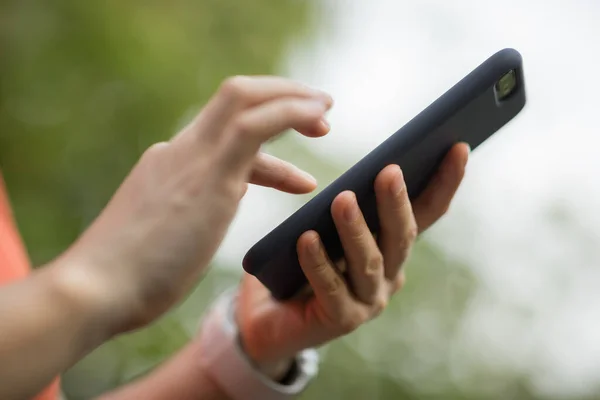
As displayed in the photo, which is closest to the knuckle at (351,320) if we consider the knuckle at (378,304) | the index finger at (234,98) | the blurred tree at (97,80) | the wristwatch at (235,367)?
the knuckle at (378,304)

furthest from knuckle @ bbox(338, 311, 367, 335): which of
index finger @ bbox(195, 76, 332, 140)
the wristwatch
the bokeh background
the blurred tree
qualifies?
the blurred tree

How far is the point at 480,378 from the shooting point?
855 millimetres

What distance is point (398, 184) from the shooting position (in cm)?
46

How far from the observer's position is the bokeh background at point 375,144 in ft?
2.76

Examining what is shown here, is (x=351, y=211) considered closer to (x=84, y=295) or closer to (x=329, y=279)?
(x=329, y=279)

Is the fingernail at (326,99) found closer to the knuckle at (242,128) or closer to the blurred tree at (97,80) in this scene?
the knuckle at (242,128)

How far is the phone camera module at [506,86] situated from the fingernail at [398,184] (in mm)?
102

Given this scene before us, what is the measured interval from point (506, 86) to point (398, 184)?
127 millimetres

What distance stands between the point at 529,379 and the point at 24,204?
2.49ft

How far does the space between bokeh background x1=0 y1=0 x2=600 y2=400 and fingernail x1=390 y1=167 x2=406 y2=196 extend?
0.44 m

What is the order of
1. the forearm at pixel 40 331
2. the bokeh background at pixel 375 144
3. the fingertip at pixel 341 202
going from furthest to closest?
1. the bokeh background at pixel 375 144
2. the fingertip at pixel 341 202
3. the forearm at pixel 40 331

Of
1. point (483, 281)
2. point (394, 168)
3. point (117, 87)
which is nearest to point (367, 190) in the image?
point (394, 168)

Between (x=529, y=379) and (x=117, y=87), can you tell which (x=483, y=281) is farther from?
(x=117, y=87)

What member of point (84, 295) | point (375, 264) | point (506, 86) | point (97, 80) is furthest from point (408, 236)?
point (97, 80)
